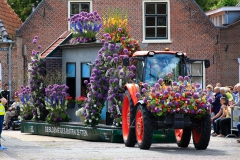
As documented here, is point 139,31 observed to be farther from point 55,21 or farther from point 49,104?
point 49,104

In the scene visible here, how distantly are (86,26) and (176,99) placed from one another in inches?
282

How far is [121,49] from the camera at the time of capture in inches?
778

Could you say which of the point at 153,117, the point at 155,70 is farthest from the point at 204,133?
the point at 155,70

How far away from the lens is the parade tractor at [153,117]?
16141 mm

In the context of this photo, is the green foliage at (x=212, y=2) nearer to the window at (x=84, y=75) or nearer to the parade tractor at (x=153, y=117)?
the window at (x=84, y=75)

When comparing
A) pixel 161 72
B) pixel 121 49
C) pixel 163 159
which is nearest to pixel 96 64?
pixel 121 49

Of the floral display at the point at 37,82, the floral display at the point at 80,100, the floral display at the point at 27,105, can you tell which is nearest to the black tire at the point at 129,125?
the floral display at the point at 80,100

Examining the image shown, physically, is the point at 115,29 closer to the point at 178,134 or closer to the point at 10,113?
the point at 178,134

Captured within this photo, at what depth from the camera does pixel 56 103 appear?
22.4 m

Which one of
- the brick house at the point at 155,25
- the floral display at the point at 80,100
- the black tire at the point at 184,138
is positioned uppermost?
the brick house at the point at 155,25

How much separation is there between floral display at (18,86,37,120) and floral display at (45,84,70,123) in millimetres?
1367

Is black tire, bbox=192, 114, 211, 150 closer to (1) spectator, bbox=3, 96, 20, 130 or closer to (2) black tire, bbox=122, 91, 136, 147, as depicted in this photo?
(2) black tire, bbox=122, 91, 136, 147

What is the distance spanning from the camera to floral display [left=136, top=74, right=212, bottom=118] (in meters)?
16.1

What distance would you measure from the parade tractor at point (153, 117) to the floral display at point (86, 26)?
434cm
